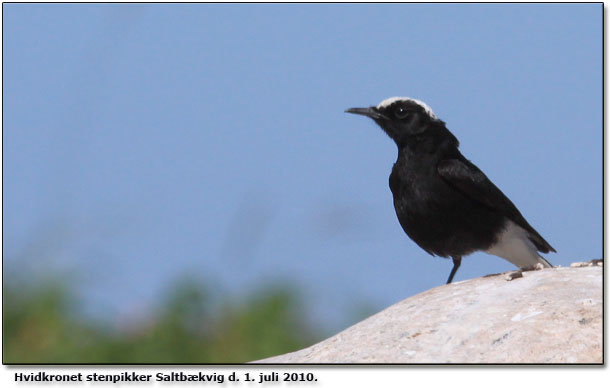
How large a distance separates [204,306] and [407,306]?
2.90 m

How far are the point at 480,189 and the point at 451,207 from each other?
0.81 feet

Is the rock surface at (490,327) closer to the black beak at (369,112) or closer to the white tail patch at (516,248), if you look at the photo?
the white tail patch at (516,248)

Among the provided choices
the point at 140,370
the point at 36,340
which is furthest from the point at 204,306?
the point at 140,370

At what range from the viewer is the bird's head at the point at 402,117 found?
21.3ft

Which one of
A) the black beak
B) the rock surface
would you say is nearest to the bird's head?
the black beak

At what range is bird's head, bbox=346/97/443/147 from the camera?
6.48m

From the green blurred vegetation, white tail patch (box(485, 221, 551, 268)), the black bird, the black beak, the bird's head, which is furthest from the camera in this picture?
the green blurred vegetation

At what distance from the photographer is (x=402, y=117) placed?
6539 millimetres

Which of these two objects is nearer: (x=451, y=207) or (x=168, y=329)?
(x=451, y=207)

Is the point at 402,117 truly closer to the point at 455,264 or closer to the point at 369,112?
the point at 369,112

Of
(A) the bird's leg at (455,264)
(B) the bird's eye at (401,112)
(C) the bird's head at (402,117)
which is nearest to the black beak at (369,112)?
(C) the bird's head at (402,117)

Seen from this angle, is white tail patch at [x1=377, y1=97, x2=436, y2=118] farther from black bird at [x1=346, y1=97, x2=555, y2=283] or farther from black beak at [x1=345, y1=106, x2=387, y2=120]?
black bird at [x1=346, y1=97, x2=555, y2=283]

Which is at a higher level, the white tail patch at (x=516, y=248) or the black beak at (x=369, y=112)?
the black beak at (x=369, y=112)

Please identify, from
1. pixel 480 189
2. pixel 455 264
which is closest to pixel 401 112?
pixel 480 189
